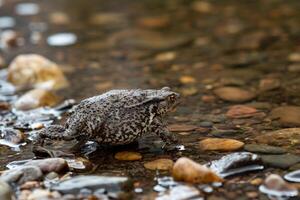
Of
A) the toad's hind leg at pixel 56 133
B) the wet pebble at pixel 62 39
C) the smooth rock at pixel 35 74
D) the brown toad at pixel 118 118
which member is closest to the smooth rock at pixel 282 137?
the brown toad at pixel 118 118

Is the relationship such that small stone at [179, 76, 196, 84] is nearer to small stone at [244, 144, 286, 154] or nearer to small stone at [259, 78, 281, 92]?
small stone at [259, 78, 281, 92]

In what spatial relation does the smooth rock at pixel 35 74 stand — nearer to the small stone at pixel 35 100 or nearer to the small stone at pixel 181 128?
the small stone at pixel 35 100

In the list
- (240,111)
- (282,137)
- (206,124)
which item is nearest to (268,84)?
(240,111)

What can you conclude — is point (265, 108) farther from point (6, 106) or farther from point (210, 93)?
point (6, 106)

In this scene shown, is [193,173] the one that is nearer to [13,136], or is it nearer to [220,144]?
[220,144]

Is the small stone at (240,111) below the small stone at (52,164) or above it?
above

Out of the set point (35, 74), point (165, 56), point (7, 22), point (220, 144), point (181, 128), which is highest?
point (7, 22)

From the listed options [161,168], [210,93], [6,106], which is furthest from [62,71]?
[161,168]
